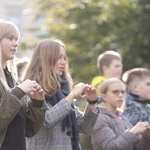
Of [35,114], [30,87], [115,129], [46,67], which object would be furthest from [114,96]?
[30,87]

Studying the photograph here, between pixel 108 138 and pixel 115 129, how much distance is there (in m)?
0.20

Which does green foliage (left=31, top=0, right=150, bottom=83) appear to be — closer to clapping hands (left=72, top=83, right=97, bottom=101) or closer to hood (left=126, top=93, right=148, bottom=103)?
hood (left=126, top=93, right=148, bottom=103)

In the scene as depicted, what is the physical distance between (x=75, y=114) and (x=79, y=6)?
9.23 metres

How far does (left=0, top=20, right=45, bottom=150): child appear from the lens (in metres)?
4.47

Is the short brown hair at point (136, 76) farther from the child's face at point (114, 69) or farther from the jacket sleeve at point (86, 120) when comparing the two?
the jacket sleeve at point (86, 120)

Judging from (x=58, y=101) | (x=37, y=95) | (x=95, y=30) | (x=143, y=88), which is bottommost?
(x=95, y=30)

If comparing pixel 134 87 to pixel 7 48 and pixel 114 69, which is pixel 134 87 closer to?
pixel 114 69

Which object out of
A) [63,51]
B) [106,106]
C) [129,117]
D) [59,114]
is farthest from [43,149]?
[129,117]

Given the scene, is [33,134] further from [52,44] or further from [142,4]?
[142,4]

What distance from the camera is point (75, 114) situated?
550cm

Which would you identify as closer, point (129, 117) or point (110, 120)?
point (110, 120)

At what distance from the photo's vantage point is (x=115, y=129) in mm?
6145

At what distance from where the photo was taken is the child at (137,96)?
6836 mm

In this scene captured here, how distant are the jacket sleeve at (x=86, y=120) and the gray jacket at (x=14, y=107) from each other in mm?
781
